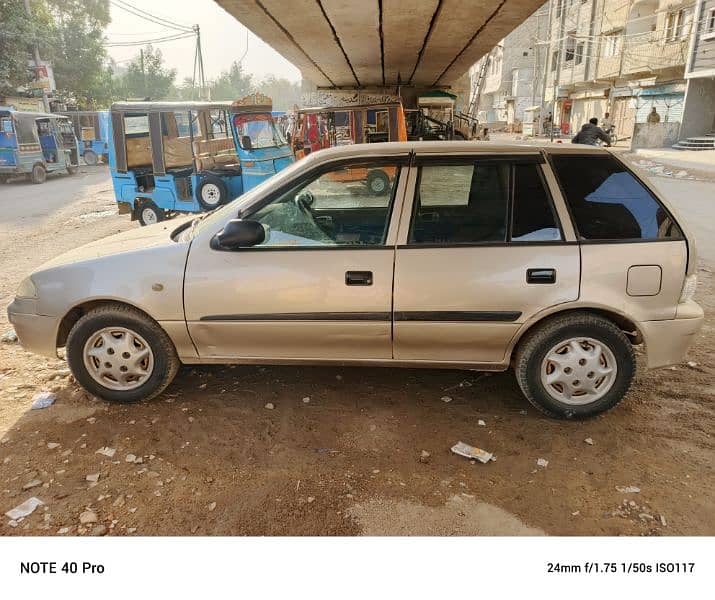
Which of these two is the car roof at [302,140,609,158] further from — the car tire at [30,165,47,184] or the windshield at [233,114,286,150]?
the car tire at [30,165,47,184]

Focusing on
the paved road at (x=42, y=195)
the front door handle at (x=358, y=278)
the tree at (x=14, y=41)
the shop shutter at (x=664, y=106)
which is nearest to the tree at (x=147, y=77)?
the tree at (x=14, y=41)

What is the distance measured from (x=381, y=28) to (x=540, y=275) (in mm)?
5478

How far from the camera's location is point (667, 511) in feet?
8.16

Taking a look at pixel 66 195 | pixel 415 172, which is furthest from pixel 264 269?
pixel 66 195

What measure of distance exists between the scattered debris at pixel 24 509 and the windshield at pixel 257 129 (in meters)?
7.73

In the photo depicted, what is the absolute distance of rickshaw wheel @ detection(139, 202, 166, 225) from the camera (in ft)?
31.3

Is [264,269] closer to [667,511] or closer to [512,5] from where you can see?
[667,511]

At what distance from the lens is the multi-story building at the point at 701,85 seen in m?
22.4

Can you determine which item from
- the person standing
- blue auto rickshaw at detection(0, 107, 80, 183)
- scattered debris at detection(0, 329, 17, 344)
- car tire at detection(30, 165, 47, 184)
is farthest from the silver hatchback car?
the person standing

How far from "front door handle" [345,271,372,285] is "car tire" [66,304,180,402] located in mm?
1237

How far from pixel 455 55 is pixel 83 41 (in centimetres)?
3146

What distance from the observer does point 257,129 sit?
9.54 metres

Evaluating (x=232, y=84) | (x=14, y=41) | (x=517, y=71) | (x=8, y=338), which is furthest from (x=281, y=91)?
(x=8, y=338)

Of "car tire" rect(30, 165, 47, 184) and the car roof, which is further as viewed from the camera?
"car tire" rect(30, 165, 47, 184)
